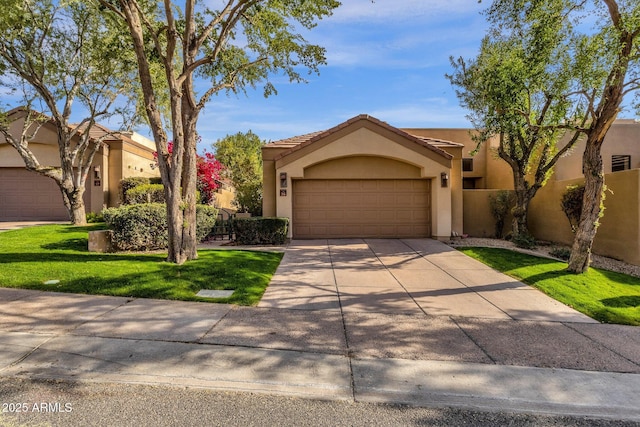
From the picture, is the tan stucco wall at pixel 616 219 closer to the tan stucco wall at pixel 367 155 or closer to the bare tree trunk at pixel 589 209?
the bare tree trunk at pixel 589 209

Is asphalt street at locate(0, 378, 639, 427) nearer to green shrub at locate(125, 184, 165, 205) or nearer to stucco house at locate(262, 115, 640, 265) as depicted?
stucco house at locate(262, 115, 640, 265)

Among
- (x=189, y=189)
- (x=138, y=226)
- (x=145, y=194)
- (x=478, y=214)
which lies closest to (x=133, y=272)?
(x=189, y=189)

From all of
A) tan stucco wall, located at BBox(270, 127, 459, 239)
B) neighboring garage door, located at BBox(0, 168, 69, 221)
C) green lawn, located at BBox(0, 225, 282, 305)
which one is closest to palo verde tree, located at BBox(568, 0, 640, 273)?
tan stucco wall, located at BBox(270, 127, 459, 239)

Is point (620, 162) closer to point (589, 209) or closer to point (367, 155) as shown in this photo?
point (589, 209)

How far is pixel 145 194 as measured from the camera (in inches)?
617

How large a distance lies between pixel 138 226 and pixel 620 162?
71.2ft

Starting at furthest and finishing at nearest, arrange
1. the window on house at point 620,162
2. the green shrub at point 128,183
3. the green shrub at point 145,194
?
the window on house at point 620,162 < the green shrub at point 128,183 < the green shrub at point 145,194

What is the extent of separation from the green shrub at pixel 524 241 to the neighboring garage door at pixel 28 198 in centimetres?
2066

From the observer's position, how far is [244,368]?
3.92m

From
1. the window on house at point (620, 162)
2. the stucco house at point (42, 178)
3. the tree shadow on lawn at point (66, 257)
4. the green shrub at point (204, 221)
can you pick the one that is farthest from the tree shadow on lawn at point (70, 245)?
the window on house at point (620, 162)

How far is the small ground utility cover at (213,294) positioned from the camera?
21.4 ft

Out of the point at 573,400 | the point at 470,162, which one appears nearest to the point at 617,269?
the point at 573,400

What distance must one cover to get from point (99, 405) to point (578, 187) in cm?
1317

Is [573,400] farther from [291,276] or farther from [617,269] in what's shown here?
[617,269]
